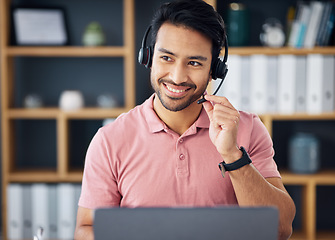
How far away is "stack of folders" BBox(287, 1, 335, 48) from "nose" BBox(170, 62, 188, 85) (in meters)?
1.65

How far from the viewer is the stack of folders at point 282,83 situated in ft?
9.30

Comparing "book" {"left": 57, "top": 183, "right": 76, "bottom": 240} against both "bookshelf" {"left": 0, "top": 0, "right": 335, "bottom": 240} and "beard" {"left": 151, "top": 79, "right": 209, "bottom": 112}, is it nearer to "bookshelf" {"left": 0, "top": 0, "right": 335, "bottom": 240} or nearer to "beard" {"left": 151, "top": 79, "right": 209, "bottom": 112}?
"bookshelf" {"left": 0, "top": 0, "right": 335, "bottom": 240}

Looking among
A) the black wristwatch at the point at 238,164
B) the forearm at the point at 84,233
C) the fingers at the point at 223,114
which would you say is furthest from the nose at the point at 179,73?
the forearm at the point at 84,233

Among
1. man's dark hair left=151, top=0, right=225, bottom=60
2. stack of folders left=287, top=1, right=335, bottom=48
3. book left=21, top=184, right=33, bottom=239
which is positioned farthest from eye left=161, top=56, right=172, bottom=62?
book left=21, top=184, right=33, bottom=239

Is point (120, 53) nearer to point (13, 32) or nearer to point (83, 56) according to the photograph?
point (83, 56)

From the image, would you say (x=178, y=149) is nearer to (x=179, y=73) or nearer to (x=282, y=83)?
(x=179, y=73)

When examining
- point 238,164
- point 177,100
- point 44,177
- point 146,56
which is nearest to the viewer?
point 238,164

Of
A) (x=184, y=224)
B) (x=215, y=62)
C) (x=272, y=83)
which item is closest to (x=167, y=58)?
(x=215, y=62)

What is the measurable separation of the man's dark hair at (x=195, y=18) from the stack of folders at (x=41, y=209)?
65.8 inches

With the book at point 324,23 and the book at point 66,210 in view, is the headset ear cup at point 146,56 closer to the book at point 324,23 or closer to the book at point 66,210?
the book at point 66,210

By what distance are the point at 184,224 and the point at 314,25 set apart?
7.50ft

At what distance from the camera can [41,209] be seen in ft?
9.53

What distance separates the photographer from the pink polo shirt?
4.83 feet

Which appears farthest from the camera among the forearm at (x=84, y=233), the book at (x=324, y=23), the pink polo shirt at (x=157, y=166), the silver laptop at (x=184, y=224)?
the book at (x=324, y=23)
